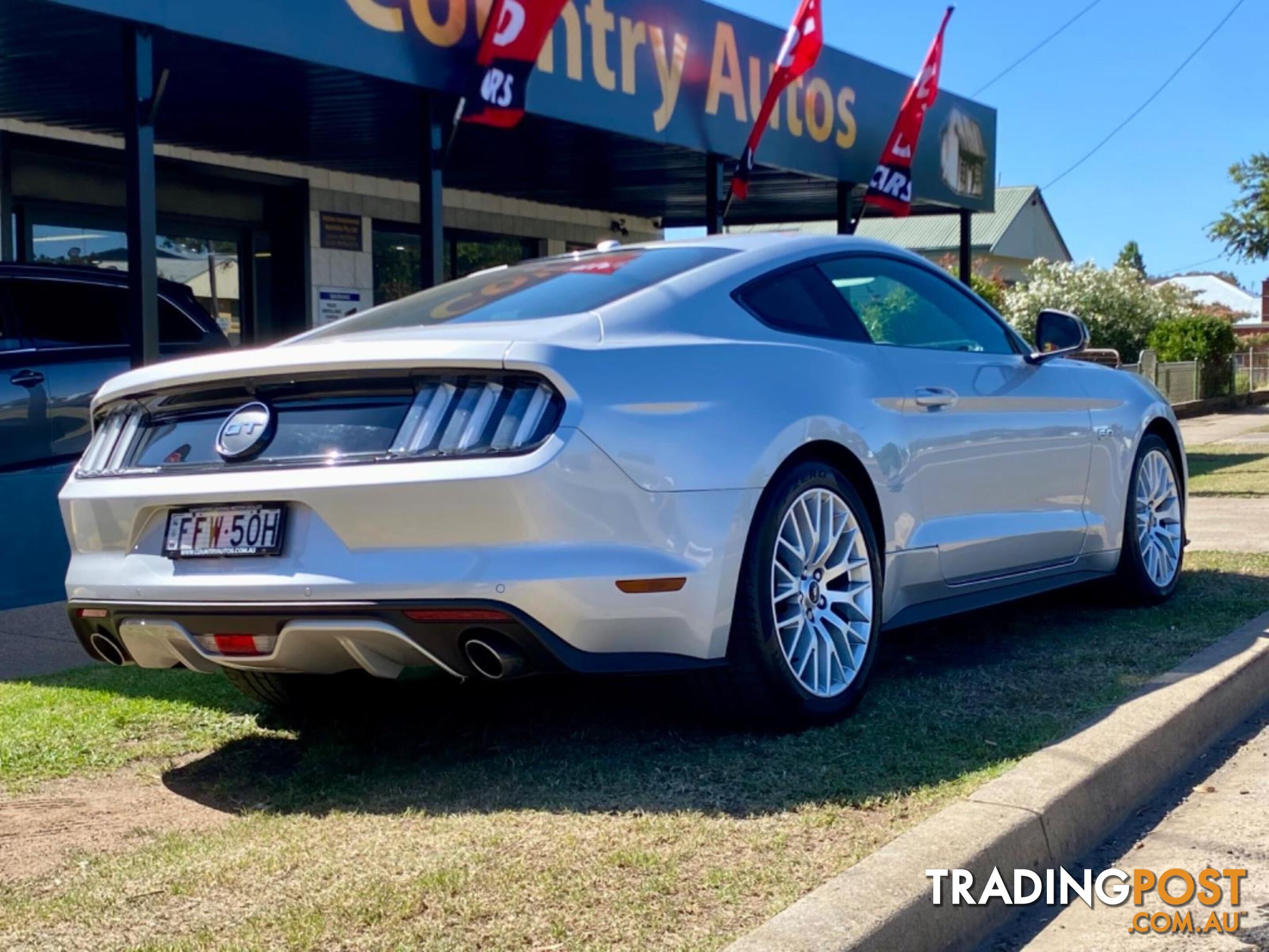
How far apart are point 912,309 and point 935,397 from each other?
0.51 metres

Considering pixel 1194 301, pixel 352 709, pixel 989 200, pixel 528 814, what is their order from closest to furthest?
pixel 528 814
pixel 352 709
pixel 989 200
pixel 1194 301

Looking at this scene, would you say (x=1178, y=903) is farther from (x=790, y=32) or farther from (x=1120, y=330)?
(x=1120, y=330)

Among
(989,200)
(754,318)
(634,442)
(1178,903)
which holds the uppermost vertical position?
(989,200)

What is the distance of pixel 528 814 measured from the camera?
3.55 meters

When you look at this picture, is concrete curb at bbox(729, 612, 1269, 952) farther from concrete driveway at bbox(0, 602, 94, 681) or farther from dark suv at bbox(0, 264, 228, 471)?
dark suv at bbox(0, 264, 228, 471)

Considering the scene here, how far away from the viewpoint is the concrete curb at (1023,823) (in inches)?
111

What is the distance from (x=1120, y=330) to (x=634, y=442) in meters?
29.3

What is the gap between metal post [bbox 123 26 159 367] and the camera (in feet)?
23.1

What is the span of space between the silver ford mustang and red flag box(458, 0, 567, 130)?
3693 millimetres

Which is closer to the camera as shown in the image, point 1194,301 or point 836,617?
point 836,617

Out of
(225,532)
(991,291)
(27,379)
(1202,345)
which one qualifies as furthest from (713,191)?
(991,291)

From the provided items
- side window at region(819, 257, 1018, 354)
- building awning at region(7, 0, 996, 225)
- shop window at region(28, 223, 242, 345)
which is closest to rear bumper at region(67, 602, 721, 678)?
side window at region(819, 257, 1018, 354)

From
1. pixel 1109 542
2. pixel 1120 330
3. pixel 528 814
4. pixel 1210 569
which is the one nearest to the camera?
pixel 528 814

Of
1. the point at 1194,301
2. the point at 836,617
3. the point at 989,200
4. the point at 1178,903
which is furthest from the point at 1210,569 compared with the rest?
the point at 1194,301
